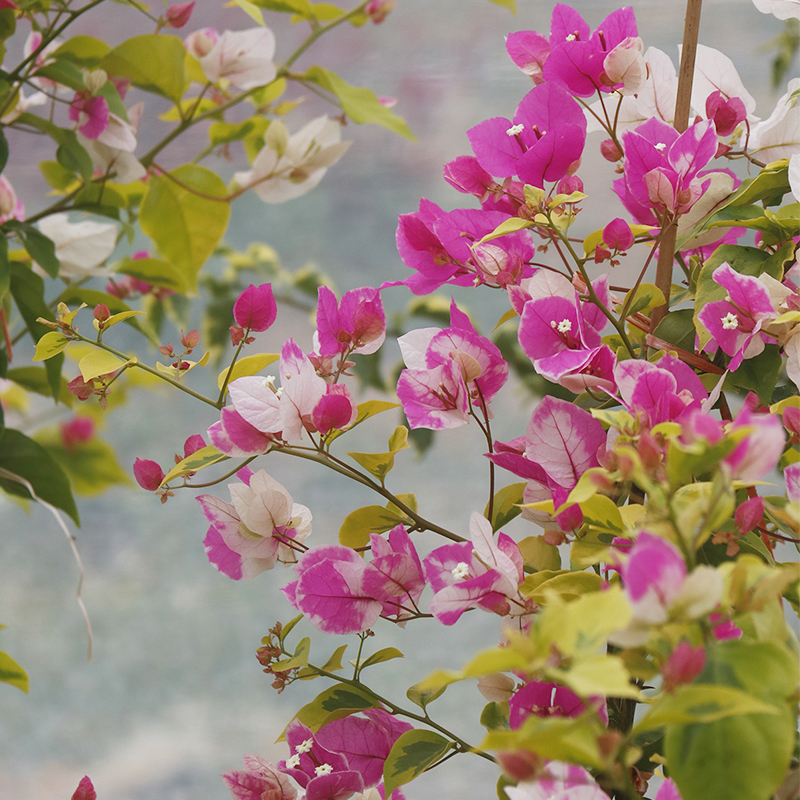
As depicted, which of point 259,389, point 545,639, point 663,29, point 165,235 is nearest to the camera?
point 545,639

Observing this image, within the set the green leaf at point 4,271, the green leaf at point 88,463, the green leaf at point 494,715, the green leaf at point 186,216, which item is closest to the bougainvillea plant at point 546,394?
the green leaf at point 494,715

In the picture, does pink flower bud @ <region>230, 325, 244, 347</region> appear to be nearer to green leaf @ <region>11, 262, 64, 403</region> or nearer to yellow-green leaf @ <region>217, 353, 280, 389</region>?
yellow-green leaf @ <region>217, 353, 280, 389</region>

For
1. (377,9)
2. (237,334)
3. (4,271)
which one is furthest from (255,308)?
(377,9)

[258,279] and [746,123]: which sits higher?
[746,123]

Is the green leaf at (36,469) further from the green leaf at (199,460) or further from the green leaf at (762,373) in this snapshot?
the green leaf at (762,373)

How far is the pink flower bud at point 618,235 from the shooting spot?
0.88ft

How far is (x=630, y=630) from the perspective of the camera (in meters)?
0.16

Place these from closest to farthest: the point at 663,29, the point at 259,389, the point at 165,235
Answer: the point at 259,389, the point at 165,235, the point at 663,29

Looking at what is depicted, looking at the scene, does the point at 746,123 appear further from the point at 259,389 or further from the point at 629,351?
the point at 259,389

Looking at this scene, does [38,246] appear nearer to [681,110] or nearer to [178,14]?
[178,14]

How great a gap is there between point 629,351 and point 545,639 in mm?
153

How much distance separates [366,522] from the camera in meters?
0.31

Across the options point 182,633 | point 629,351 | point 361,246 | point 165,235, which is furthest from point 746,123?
point 182,633

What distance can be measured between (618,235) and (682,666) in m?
0.16
